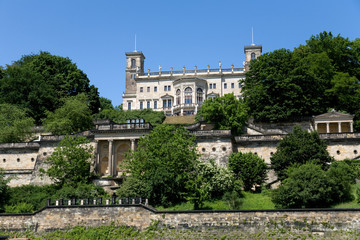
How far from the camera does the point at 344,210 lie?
30438 millimetres

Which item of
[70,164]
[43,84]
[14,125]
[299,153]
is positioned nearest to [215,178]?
[299,153]

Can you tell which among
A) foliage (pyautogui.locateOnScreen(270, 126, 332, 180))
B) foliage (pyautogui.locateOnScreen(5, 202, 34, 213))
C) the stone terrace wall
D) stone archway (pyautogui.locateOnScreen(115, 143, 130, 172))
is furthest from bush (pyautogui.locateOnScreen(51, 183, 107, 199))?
foliage (pyautogui.locateOnScreen(270, 126, 332, 180))

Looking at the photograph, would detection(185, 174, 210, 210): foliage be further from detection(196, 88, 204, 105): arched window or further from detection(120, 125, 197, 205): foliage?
detection(196, 88, 204, 105): arched window

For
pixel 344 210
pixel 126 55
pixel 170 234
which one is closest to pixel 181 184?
pixel 170 234

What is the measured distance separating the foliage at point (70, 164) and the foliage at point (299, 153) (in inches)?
701

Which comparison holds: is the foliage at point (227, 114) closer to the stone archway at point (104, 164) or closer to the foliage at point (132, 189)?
the stone archway at point (104, 164)

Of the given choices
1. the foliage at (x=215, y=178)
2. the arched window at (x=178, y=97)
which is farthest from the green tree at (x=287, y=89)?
the arched window at (x=178, y=97)

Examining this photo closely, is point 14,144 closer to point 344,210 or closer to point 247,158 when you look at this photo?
point 247,158

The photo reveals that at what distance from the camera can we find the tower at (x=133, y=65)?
330 feet

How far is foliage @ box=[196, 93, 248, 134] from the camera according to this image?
55156 mm

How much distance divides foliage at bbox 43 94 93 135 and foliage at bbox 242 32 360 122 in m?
20.7

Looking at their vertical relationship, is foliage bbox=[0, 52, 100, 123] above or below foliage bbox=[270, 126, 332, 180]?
above

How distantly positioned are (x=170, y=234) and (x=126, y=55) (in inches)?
3058

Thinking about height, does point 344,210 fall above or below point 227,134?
below
